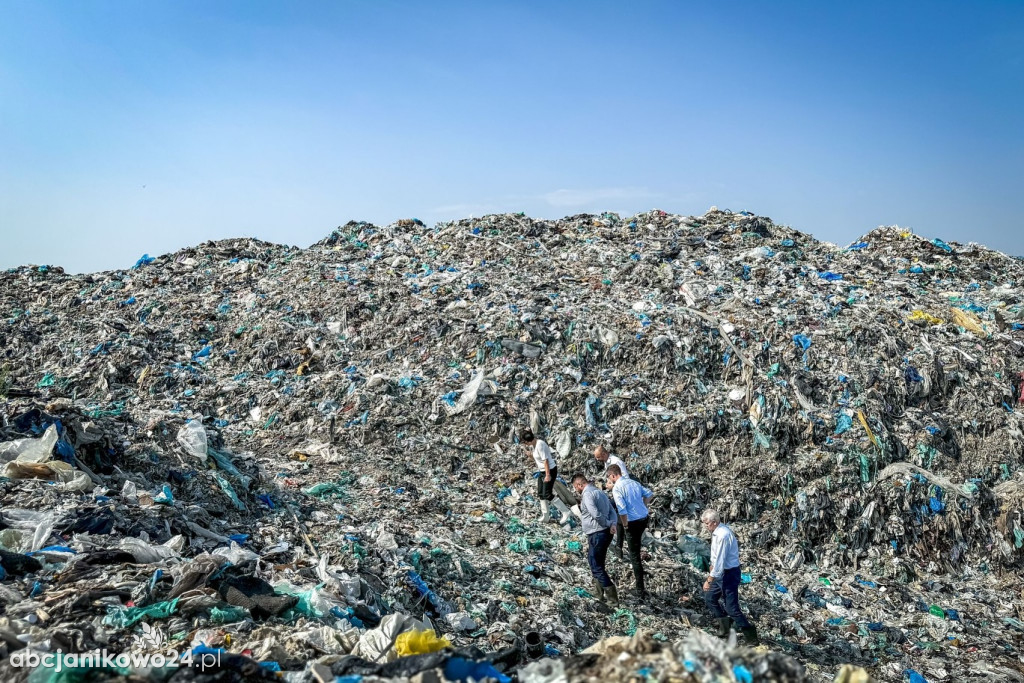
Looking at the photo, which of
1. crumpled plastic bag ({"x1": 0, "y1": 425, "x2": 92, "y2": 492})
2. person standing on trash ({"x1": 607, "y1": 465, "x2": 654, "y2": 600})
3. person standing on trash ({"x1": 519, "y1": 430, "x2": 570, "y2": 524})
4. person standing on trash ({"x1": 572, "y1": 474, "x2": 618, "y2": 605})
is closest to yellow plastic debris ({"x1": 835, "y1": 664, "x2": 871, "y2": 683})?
person standing on trash ({"x1": 572, "y1": 474, "x2": 618, "y2": 605})

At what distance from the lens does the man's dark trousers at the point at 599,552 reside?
20.0 feet

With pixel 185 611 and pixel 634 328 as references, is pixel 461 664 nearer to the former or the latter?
pixel 185 611

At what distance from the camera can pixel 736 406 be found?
9086 mm

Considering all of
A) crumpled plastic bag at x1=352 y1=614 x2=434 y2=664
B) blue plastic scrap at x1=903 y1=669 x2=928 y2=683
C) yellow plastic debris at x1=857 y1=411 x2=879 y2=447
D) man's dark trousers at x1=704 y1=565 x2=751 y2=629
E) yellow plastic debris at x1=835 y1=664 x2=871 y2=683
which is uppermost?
yellow plastic debris at x1=857 y1=411 x2=879 y2=447

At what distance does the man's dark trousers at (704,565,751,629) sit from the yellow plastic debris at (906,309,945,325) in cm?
643

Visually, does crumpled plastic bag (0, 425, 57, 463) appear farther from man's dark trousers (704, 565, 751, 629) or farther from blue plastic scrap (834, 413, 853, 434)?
blue plastic scrap (834, 413, 853, 434)

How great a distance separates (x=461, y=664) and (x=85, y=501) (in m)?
4.03

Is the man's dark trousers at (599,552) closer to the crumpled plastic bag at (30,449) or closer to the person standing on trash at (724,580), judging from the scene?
the person standing on trash at (724,580)

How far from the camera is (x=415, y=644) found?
3.93 m

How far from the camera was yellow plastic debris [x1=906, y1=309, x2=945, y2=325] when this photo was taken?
32.9ft

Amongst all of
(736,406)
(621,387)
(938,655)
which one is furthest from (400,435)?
(938,655)
